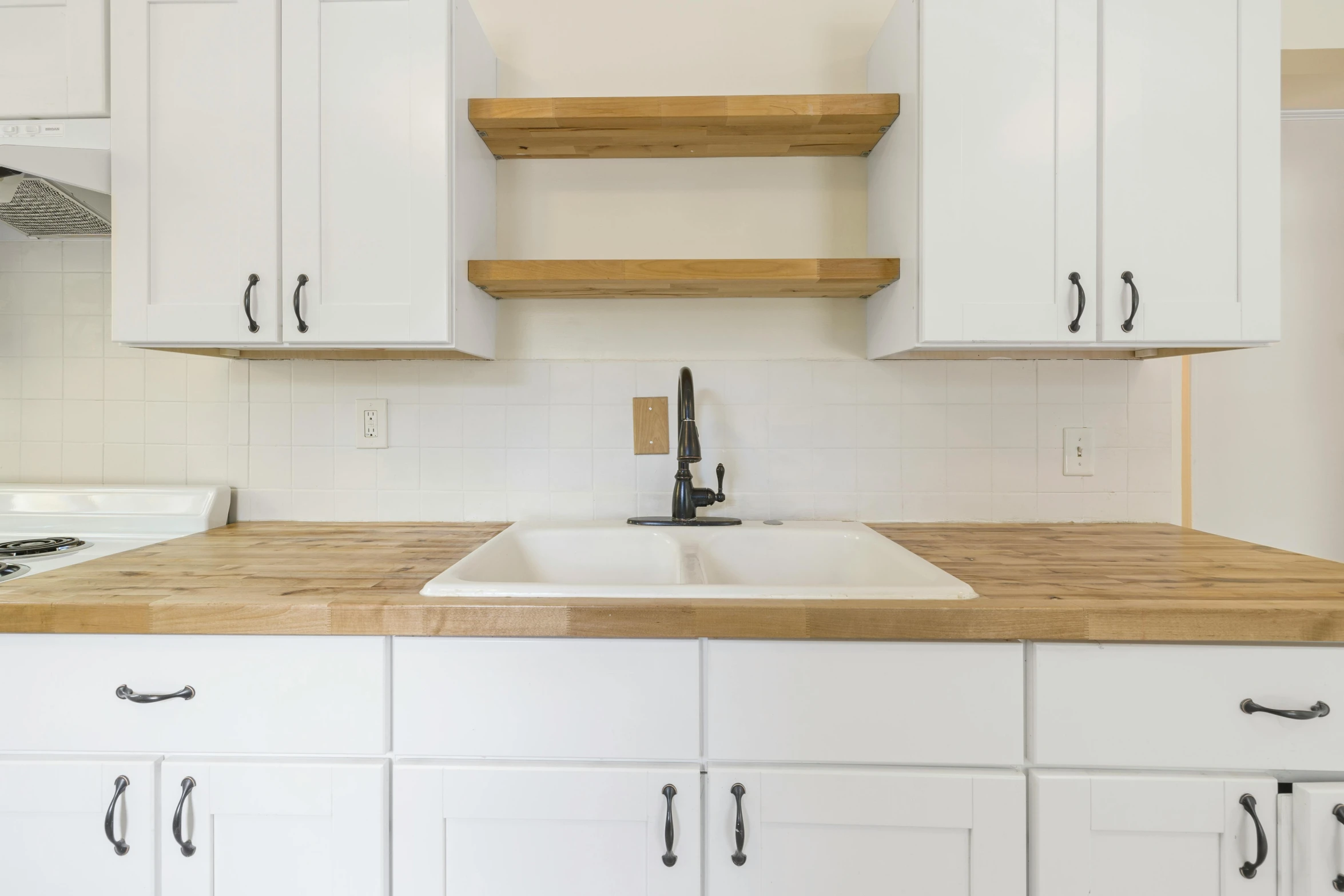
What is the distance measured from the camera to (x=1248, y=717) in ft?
3.28

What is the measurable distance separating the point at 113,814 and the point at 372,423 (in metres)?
0.93

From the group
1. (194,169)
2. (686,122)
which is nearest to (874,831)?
(686,122)

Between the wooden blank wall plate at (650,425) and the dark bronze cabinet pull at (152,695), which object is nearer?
the dark bronze cabinet pull at (152,695)

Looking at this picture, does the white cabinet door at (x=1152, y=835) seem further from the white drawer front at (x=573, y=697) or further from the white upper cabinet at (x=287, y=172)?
the white upper cabinet at (x=287, y=172)

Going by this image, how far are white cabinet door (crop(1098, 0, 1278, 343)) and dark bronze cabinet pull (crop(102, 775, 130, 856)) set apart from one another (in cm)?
186

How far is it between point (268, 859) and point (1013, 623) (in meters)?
1.16

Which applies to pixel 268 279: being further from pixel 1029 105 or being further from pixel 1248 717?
pixel 1248 717

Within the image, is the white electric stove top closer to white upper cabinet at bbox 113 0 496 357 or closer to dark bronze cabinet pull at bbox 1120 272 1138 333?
white upper cabinet at bbox 113 0 496 357

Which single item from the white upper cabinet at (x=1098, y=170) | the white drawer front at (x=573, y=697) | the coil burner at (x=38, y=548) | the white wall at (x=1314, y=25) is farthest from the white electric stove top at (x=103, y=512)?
the white wall at (x=1314, y=25)

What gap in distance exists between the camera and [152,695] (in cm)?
104

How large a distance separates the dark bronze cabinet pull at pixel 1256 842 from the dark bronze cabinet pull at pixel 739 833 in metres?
0.71

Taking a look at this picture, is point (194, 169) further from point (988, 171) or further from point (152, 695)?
point (988, 171)

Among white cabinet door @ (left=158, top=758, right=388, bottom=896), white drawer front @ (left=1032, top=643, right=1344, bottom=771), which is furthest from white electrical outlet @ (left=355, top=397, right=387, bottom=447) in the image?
white drawer front @ (left=1032, top=643, right=1344, bottom=771)

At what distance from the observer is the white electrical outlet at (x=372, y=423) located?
1734 millimetres
